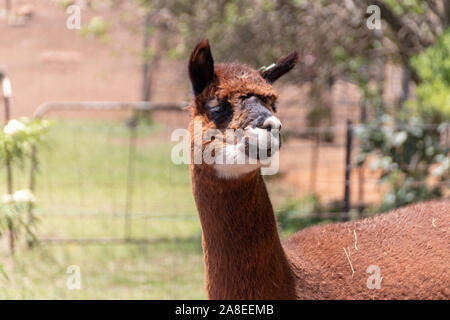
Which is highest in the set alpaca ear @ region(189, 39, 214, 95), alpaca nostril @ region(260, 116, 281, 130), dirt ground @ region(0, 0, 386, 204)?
dirt ground @ region(0, 0, 386, 204)

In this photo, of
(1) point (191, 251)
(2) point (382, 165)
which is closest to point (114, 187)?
(1) point (191, 251)

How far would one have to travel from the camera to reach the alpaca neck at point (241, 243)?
2.73 meters

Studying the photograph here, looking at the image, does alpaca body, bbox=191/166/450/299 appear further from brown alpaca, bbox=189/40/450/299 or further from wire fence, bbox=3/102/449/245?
wire fence, bbox=3/102/449/245

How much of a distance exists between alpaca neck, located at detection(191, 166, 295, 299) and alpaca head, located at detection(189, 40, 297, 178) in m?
0.10

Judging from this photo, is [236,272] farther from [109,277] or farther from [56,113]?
[56,113]

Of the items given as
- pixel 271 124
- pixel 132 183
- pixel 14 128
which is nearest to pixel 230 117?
pixel 271 124

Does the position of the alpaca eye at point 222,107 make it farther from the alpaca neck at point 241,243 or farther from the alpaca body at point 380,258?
the alpaca body at point 380,258

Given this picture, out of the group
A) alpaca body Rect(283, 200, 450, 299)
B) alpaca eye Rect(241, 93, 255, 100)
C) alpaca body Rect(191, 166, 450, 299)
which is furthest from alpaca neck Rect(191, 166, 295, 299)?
alpaca eye Rect(241, 93, 255, 100)

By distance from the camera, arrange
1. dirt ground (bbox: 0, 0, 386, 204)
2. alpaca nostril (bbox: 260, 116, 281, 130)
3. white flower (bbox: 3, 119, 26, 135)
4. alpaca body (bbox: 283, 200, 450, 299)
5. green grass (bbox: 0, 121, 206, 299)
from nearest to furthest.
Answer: alpaca nostril (bbox: 260, 116, 281, 130), alpaca body (bbox: 283, 200, 450, 299), white flower (bbox: 3, 119, 26, 135), green grass (bbox: 0, 121, 206, 299), dirt ground (bbox: 0, 0, 386, 204)

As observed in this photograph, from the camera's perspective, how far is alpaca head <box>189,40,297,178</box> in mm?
2664

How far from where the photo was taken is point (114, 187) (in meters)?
10.3

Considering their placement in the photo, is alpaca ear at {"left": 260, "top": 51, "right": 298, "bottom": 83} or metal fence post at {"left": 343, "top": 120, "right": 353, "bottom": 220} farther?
metal fence post at {"left": 343, "top": 120, "right": 353, "bottom": 220}

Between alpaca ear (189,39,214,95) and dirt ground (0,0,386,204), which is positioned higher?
dirt ground (0,0,386,204)
